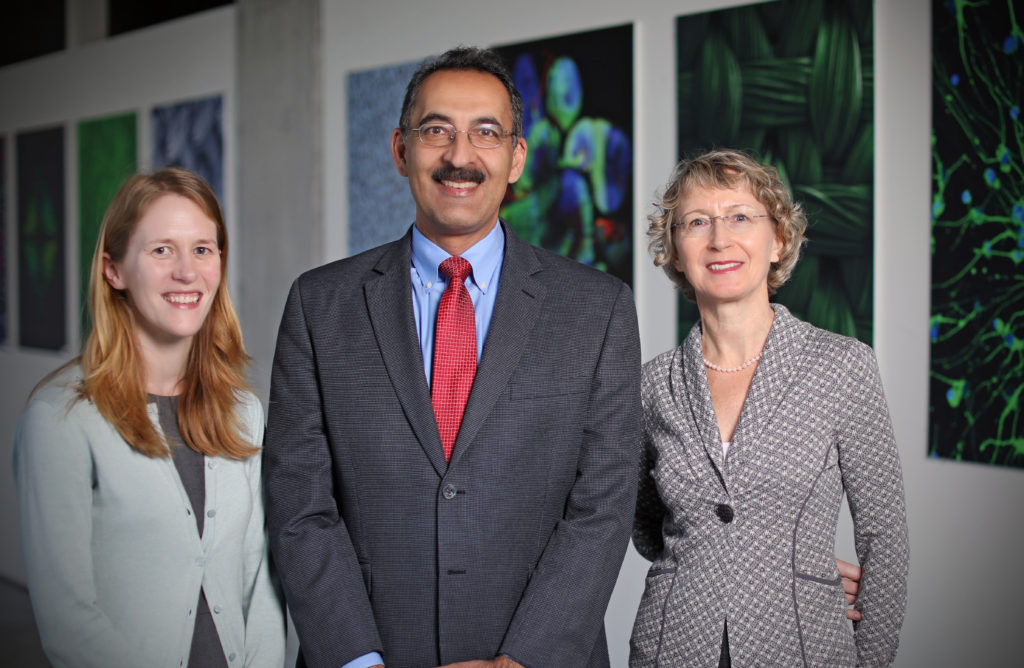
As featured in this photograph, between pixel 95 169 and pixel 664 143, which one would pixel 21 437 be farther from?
pixel 95 169

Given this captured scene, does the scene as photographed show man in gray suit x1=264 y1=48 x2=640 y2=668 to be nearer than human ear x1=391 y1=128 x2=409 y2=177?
Yes

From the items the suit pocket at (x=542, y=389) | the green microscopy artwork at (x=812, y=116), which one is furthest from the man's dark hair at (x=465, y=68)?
the green microscopy artwork at (x=812, y=116)

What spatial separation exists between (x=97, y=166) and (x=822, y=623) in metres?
5.73

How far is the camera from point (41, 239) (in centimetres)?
660

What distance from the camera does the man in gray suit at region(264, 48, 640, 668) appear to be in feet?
5.89

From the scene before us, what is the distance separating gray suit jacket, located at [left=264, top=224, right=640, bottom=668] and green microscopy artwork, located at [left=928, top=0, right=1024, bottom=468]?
4.51ft

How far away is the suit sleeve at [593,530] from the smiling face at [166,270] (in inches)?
33.3

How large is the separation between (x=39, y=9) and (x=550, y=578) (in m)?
6.95

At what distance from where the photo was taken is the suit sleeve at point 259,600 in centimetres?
188

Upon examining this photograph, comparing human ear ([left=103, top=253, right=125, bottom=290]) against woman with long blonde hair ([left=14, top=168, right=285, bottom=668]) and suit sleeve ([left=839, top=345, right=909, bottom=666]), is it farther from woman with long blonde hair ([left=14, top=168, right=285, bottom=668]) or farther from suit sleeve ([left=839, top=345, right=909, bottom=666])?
suit sleeve ([left=839, top=345, right=909, bottom=666])

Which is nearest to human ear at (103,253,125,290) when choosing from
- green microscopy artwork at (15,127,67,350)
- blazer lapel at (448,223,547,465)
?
blazer lapel at (448,223,547,465)

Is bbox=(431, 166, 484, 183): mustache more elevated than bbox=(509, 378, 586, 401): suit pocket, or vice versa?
bbox=(431, 166, 484, 183): mustache

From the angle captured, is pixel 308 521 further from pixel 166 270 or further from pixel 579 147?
pixel 579 147

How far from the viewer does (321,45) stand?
491 cm
